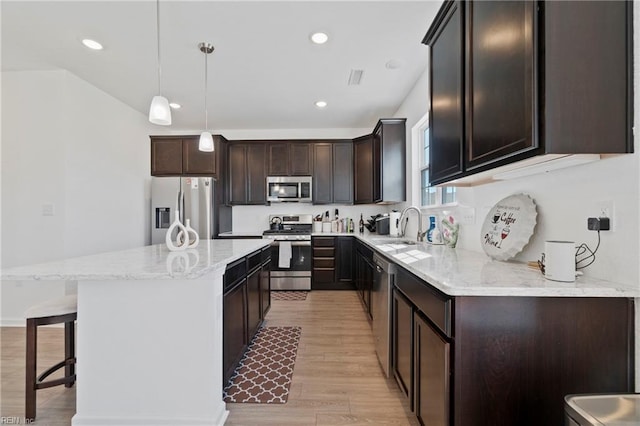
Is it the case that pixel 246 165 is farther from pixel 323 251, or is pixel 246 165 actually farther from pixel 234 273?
pixel 234 273

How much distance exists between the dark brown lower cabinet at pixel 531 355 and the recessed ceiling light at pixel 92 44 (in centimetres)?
346

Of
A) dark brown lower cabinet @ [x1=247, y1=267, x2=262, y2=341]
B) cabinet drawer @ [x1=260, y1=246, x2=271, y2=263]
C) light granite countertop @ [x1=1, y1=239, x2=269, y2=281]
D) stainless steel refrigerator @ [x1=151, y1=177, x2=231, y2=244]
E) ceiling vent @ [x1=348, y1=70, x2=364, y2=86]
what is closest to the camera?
light granite countertop @ [x1=1, y1=239, x2=269, y2=281]

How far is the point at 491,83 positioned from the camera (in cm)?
137

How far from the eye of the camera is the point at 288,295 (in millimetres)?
4375

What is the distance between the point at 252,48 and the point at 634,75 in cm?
261

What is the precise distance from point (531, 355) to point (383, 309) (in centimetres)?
114

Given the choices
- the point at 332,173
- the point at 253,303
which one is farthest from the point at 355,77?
the point at 253,303

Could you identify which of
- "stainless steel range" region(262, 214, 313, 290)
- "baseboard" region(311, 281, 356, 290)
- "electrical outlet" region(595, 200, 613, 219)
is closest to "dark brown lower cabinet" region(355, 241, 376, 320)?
"baseboard" region(311, 281, 356, 290)

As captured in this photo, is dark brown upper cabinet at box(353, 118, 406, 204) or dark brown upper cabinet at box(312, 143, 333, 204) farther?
dark brown upper cabinet at box(312, 143, 333, 204)

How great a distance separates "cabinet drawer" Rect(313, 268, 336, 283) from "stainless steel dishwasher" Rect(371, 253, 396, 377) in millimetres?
2178

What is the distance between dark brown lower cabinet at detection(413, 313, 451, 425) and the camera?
1141 mm

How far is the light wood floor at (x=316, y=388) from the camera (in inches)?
68.7

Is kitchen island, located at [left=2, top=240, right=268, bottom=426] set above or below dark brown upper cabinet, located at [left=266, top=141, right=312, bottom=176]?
below

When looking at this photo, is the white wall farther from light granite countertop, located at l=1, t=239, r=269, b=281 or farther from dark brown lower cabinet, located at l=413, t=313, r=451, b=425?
dark brown lower cabinet, located at l=413, t=313, r=451, b=425
